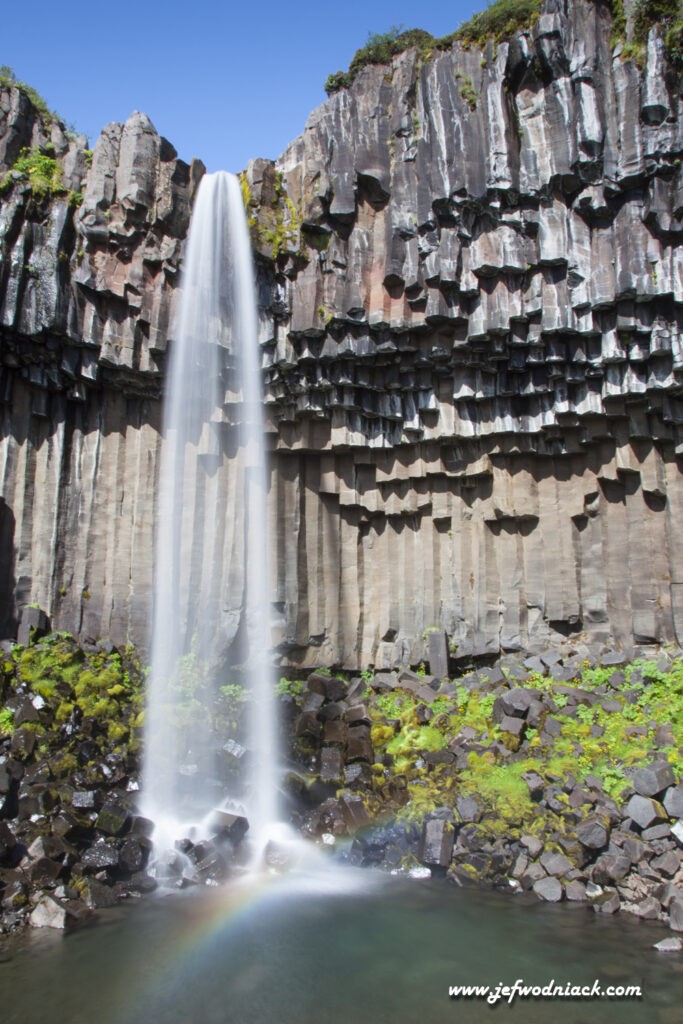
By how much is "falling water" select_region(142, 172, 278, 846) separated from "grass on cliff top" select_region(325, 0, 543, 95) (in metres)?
3.96

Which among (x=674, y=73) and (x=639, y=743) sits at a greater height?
(x=674, y=73)

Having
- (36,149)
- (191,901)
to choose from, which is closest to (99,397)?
(36,149)

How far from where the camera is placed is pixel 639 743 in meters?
12.2

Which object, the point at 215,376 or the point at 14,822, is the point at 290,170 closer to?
the point at 215,376

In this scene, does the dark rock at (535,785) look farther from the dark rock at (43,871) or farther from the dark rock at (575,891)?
the dark rock at (43,871)

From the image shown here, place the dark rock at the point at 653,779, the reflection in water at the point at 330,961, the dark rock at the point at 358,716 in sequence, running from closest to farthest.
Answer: the reflection in water at the point at 330,961
the dark rock at the point at 653,779
the dark rock at the point at 358,716

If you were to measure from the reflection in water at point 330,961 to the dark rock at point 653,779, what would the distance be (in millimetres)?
2016

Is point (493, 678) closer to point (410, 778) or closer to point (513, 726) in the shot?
point (513, 726)

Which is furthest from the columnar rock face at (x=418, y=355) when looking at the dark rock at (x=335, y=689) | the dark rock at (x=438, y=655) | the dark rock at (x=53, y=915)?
the dark rock at (x=53, y=915)

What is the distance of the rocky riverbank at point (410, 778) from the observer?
33.2ft

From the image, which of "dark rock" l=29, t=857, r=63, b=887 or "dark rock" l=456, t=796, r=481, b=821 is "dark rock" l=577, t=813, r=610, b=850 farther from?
"dark rock" l=29, t=857, r=63, b=887

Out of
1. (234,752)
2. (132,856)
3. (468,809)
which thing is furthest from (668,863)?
(132,856)

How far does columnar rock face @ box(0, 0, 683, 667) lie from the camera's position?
14883 mm

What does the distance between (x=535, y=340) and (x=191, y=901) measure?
466 inches
